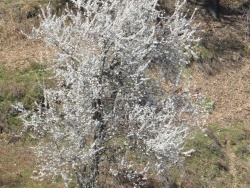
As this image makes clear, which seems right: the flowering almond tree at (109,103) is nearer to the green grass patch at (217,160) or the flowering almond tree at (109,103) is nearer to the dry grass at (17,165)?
the dry grass at (17,165)

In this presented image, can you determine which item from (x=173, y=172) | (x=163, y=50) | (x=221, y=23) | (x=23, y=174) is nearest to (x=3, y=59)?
(x=23, y=174)

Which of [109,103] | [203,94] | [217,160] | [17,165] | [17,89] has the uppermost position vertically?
[109,103]

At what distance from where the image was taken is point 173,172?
24781 mm

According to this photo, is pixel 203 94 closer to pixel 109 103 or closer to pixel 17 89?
pixel 17 89

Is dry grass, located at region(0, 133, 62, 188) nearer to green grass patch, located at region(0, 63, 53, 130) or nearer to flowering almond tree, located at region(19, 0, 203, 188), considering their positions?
green grass patch, located at region(0, 63, 53, 130)

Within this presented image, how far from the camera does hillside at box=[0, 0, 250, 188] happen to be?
23694mm

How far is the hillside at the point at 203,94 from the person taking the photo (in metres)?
23.7

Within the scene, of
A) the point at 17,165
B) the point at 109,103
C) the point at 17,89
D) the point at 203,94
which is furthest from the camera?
the point at 203,94

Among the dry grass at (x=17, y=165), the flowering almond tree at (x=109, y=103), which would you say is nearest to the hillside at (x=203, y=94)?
the dry grass at (x=17, y=165)

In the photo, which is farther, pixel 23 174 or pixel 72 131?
pixel 23 174

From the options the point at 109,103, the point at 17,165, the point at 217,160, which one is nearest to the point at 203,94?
the point at 217,160

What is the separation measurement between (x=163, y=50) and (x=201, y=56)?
18457mm

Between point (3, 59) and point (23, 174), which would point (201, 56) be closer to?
point (3, 59)

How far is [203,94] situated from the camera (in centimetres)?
3200
